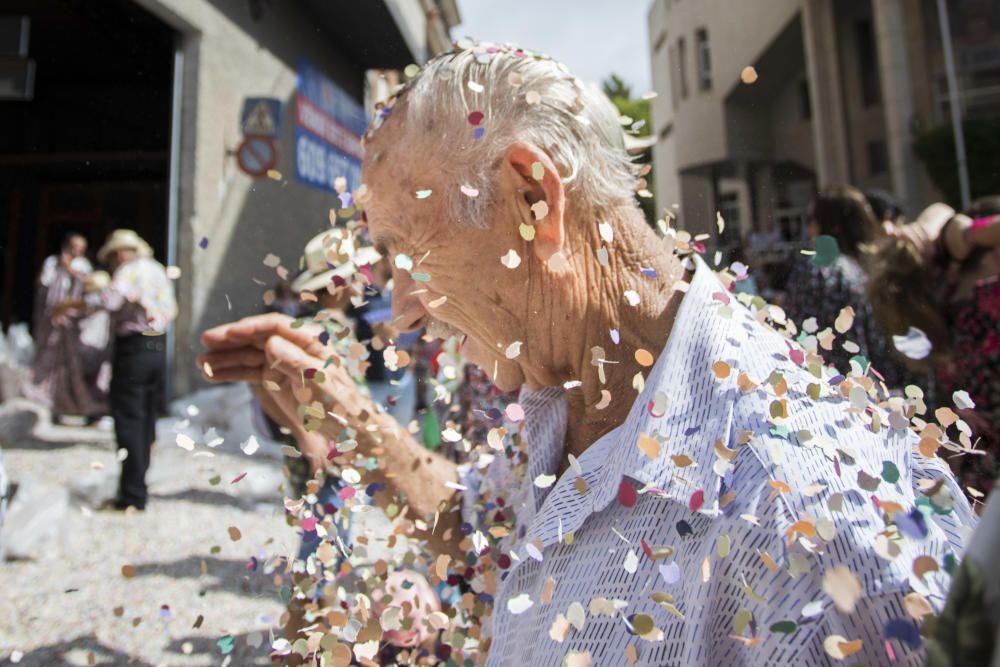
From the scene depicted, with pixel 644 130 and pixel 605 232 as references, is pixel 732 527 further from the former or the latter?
pixel 644 130

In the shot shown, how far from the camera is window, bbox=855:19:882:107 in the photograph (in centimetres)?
1196

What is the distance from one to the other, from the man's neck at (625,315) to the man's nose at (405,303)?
269mm

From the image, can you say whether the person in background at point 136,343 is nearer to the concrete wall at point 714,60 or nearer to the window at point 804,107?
the concrete wall at point 714,60

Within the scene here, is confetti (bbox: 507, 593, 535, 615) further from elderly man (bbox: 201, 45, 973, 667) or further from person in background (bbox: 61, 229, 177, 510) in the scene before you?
person in background (bbox: 61, 229, 177, 510)

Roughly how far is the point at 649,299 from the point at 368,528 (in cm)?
79

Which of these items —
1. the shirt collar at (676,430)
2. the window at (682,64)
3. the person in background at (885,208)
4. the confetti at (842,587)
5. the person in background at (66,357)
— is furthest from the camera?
the person in background at (66,357)

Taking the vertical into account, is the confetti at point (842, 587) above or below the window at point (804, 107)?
below

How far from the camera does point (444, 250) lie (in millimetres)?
992

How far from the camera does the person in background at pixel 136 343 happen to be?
3881 millimetres

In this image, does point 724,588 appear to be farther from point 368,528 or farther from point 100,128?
point 100,128

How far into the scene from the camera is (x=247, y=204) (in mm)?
1569

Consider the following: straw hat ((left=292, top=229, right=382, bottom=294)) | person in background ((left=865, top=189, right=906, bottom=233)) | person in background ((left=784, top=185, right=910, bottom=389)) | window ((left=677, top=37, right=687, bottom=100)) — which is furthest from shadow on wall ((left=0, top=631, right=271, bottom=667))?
person in background ((left=865, top=189, right=906, bottom=233))

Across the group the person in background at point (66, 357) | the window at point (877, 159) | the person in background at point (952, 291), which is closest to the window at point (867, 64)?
the window at point (877, 159)

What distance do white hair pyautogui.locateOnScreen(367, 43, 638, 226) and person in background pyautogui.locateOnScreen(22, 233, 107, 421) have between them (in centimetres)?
588
